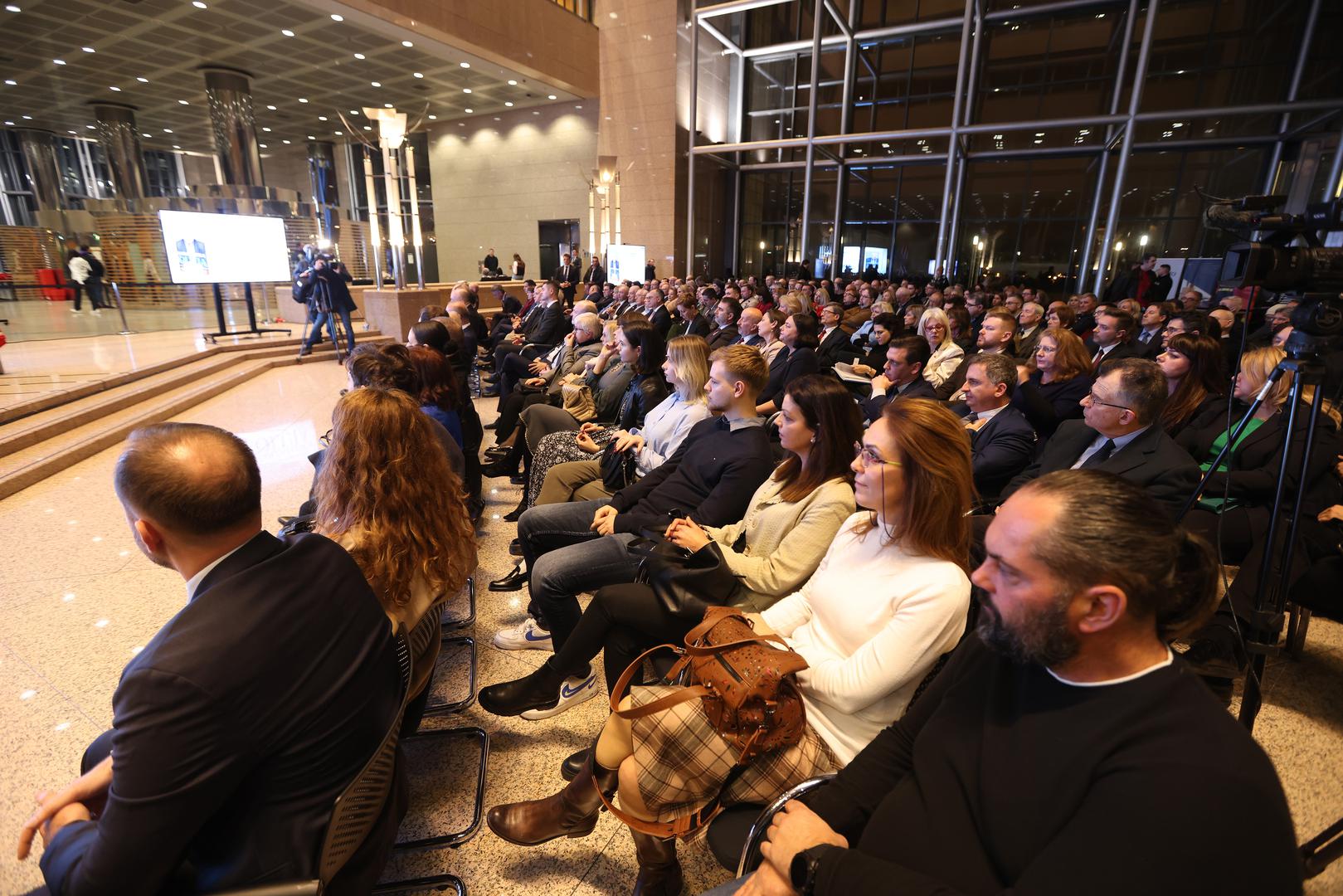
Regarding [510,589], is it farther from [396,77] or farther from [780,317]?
[396,77]

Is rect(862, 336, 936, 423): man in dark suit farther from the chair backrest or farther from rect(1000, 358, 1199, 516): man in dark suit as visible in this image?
the chair backrest

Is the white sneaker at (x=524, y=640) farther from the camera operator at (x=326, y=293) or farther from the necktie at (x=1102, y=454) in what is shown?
the camera operator at (x=326, y=293)

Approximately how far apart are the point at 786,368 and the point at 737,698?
3.65m

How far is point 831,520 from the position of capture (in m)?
1.85

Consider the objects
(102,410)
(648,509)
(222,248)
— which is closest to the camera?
(648,509)

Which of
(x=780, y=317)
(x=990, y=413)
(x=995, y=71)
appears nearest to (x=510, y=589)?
(x=990, y=413)

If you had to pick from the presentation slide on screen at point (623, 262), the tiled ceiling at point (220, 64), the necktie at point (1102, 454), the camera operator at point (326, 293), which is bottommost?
the necktie at point (1102, 454)

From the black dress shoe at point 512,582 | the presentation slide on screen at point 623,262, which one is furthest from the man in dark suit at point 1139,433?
the presentation slide on screen at point 623,262

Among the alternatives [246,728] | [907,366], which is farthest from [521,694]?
[907,366]

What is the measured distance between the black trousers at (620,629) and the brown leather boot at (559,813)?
1.32ft

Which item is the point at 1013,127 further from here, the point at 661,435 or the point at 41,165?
the point at 41,165

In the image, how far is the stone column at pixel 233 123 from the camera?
1344 centimetres

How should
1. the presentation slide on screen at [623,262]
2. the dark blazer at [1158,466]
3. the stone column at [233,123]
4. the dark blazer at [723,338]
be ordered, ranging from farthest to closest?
the presentation slide on screen at [623,262] → the stone column at [233,123] → the dark blazer at [723,338] → the dark blazer at [1158,466]

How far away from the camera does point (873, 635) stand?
1434 millimetres
